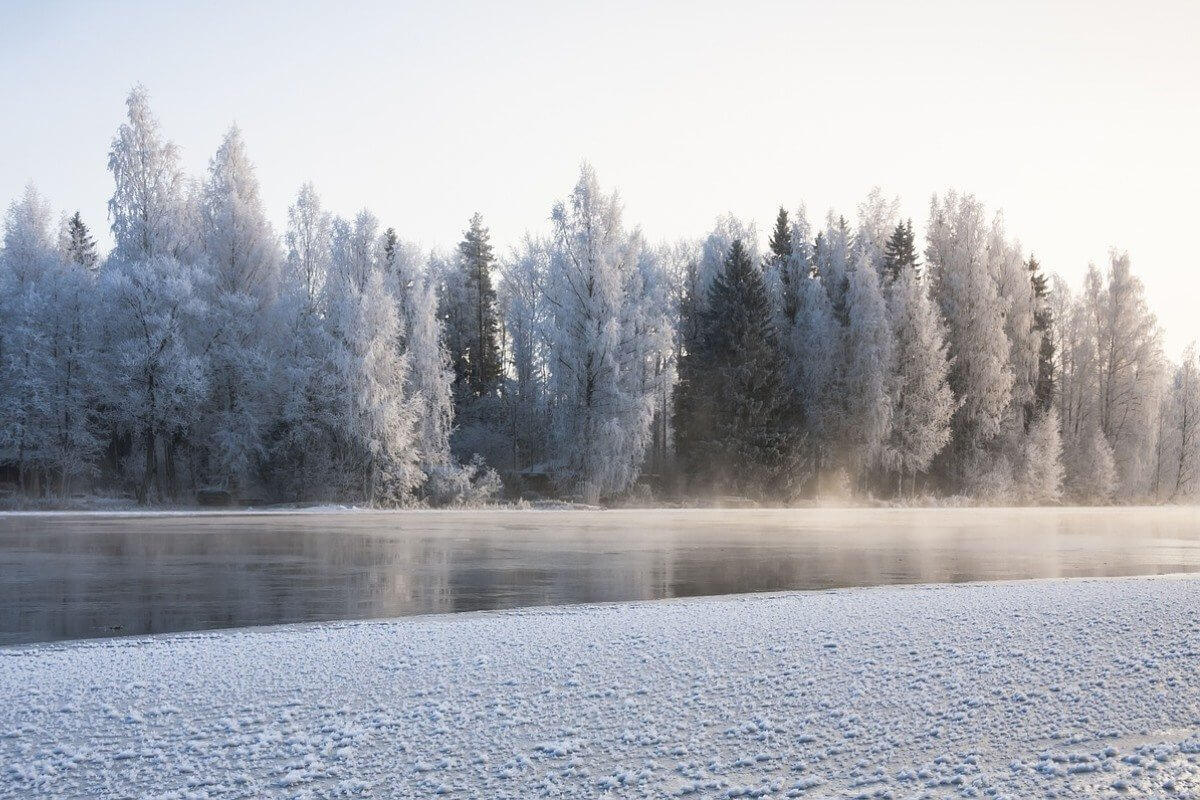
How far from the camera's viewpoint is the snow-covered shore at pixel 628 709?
554cm

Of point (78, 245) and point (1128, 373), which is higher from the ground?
point (78, 245)

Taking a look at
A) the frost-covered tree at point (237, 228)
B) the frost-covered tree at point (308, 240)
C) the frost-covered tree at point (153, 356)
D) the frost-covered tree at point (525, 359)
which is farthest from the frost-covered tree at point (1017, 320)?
the frost-covered tree at point (153, 356)

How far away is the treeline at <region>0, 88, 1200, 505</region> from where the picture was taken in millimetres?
40250

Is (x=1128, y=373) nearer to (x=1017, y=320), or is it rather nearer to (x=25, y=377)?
(x=1017, y=320)

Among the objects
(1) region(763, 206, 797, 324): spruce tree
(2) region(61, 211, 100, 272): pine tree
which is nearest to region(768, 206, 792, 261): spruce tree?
(1) region(763, 206, 797, 324): spruce tree

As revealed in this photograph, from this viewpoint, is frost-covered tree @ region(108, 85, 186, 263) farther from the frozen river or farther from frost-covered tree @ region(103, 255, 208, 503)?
the frozen river

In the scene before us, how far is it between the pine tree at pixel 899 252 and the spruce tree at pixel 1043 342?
7.35 m

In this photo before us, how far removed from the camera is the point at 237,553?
19.2m

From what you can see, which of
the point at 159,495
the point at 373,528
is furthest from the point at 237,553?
the point at 159,495

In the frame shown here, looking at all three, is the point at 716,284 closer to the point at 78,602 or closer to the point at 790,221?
the point at 790,221

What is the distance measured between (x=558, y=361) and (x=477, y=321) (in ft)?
61.9

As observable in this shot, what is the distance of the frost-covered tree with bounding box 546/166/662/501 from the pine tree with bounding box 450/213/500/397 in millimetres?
13660

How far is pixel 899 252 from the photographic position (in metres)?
54.8

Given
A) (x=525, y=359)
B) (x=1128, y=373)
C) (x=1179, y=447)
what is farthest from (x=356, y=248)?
(x=1179, y=447)
